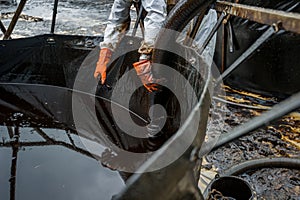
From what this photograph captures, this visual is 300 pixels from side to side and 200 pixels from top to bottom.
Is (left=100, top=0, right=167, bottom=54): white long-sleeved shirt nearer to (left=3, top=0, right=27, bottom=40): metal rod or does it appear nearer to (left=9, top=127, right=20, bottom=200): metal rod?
(left=3, top=0, right=27, bottom=40): metal rod

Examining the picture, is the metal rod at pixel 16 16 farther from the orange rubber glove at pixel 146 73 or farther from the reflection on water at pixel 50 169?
the orange rubber glove at pixel 146 73

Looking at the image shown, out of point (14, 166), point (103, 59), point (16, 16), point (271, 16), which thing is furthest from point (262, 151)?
point (16, 16)

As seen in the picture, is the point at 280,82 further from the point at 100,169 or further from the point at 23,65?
the point at 23,65

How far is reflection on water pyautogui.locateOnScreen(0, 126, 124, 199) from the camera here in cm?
246

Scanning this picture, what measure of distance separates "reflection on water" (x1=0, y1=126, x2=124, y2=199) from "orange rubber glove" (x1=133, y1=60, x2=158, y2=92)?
77 cm

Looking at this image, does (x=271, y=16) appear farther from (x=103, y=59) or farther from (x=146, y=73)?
(x=103, y=59)

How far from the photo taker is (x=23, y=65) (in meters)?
3.93

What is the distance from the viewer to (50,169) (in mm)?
2709

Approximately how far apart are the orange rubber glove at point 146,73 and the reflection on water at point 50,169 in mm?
768

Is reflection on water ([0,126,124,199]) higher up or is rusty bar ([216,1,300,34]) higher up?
rusty bar ([216,1,300,34])

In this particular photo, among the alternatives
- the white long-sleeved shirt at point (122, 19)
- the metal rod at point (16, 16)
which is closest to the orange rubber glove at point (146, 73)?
the white long-sleeved shirt at point (122, 19)

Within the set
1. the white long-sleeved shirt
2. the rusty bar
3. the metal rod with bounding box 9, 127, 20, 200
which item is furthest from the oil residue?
the metal rod with bounding box 9, 127, 20, 200

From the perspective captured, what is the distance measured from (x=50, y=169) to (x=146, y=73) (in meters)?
1.12

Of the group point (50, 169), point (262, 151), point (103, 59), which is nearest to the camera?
point (262, 151)
